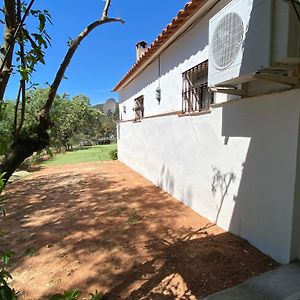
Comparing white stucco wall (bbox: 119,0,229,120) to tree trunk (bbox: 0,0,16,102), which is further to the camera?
white stucco wall (bbox: 119,0,229,120)

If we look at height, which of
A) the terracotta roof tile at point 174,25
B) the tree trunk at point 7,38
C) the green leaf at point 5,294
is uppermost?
the terracotta roof tile at point 174,25

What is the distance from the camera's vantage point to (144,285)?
326 cm

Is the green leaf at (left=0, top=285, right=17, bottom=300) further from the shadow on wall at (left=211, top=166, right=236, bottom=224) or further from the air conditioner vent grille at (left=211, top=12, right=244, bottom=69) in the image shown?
the shadow on wall at (left=211, top=166, right=236, bottom=224)

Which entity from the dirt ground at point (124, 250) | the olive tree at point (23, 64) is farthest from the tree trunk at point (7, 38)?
the dirt ground at point (124, 250)

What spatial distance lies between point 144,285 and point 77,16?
10.2 ft

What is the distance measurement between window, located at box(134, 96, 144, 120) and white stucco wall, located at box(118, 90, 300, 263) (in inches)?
160

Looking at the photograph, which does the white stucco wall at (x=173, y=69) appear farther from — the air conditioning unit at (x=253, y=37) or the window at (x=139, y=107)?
the air conditioning unit at (x=253, y=37)

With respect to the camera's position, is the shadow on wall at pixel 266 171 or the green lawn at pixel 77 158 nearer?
the shadow on wall at pixel 266 171

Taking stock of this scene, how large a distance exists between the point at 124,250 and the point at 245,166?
2252 millimetres

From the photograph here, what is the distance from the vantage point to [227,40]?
128 inches

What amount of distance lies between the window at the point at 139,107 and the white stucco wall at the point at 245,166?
13.3 feet

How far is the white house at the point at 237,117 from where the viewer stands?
278cm

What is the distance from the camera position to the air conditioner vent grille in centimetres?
303

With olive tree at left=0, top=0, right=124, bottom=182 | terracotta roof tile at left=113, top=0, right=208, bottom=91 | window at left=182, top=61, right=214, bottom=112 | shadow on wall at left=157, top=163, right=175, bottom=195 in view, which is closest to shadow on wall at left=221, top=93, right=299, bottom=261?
window at left=182, top=61, right=214, bottom=112
